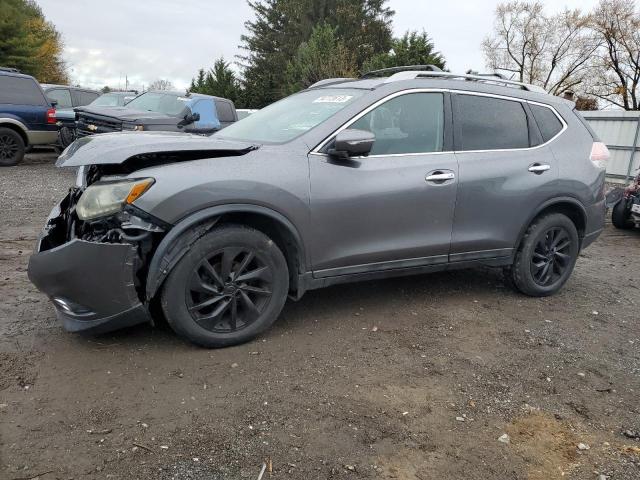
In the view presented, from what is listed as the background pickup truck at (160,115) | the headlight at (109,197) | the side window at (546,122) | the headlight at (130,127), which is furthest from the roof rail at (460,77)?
the headlight at (130,127)

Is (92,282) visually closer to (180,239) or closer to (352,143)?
(180,239)

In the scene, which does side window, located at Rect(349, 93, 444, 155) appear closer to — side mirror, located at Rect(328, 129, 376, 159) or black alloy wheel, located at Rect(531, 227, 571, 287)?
side mirror, located at Rect(328, 129, 376, 159)

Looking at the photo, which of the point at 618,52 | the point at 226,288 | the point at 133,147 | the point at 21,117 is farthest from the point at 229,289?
the point at 618,52

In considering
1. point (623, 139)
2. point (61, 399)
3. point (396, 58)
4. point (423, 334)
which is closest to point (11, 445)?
point (61, 399)

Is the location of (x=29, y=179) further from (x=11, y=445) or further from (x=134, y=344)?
(x=11, y=445)

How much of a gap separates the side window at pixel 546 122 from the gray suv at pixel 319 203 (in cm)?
2

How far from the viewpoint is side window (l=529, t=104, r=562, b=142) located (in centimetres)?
476

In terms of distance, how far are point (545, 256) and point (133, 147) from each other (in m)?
3.51

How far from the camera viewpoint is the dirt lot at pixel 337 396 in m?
2.54

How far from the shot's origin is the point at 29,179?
34.2 feet

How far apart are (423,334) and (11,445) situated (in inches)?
103

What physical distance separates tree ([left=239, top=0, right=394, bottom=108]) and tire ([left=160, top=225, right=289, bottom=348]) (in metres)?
36.3

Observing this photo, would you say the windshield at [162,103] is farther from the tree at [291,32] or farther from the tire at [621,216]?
the tree at [291,32]

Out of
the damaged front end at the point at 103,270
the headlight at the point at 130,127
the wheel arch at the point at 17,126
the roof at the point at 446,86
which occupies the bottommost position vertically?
the damaged front end at the point at 103,270
